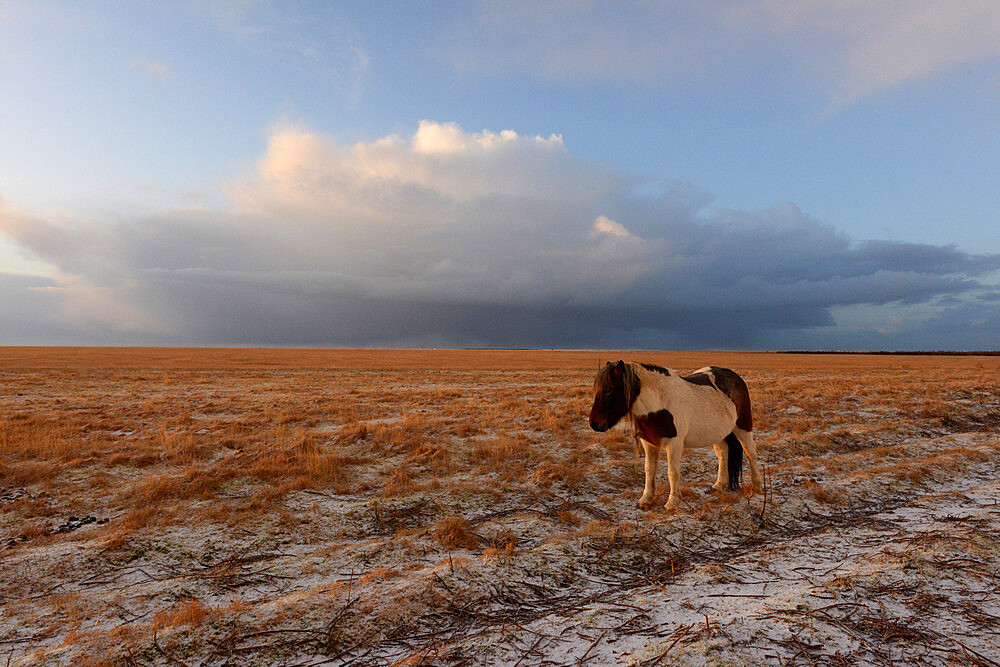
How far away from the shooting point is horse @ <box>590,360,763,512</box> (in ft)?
21.7

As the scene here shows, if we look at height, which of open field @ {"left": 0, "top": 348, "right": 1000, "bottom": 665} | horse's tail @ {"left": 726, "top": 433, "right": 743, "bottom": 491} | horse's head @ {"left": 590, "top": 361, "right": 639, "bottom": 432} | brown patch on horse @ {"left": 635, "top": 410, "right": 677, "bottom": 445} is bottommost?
open field @ {"left": 0, "top": 348, "right": 1000, "bottom": 665}

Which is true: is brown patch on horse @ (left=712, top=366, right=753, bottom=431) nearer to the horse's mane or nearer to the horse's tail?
the horse's tail

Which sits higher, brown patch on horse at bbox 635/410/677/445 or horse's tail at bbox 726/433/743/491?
brown patch on horse at bbox 635/410/677/445

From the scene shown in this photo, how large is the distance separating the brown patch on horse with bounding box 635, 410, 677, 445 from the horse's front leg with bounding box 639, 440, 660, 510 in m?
0.28

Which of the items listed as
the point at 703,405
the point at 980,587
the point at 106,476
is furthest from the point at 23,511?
the point at 980,587

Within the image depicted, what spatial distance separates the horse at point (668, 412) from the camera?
6625mm

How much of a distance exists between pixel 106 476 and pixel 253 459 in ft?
7.57

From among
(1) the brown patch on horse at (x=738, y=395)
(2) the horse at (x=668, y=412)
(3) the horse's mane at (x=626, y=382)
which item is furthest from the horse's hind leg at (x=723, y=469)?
(3) the horse's mane at (x=626, y=382)

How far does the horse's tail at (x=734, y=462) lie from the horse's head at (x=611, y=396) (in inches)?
95.6

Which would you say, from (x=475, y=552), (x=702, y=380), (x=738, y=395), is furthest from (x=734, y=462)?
(x=475, y=552)

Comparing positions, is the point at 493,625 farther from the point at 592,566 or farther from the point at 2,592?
the point at 2,592

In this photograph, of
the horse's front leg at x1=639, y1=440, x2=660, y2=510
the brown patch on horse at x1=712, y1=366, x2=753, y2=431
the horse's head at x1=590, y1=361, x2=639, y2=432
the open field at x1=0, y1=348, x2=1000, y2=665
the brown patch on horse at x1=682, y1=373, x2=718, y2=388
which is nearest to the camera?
the open field at x1=0, y1=348, x2=1000, y2=665

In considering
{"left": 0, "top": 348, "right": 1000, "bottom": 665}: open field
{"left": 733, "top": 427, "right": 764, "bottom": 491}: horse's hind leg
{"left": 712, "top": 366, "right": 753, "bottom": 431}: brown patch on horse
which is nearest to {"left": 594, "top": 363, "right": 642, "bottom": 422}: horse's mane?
{"left": 0, "top": 348, "right": 1000, "bottom": 665}: open field

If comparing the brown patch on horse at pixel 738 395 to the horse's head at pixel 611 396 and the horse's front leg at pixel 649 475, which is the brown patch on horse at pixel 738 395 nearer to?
the horse's front leg at pixel 649 475
